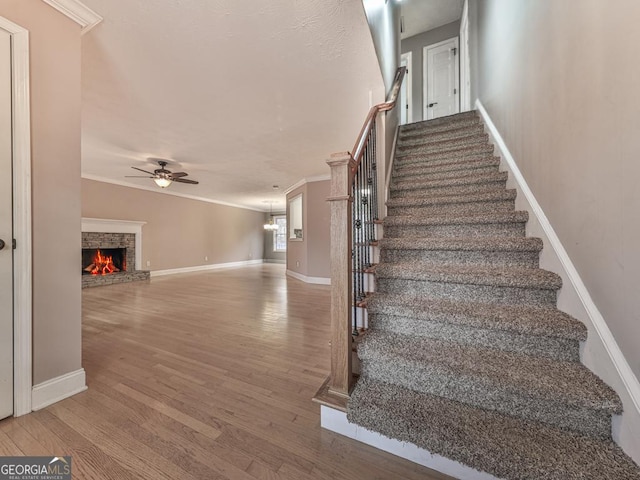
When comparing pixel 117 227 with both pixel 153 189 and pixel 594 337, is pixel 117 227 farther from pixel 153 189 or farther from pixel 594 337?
pixel 594 337

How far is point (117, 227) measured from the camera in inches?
229

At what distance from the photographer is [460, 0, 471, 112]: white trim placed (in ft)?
14.1

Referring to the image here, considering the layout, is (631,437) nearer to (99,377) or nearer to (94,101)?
(99,377)

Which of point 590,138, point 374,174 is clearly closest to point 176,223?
point 374,174

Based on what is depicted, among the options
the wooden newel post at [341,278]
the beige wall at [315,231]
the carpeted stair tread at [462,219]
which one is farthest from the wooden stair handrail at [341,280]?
the beige wall at [315,231]

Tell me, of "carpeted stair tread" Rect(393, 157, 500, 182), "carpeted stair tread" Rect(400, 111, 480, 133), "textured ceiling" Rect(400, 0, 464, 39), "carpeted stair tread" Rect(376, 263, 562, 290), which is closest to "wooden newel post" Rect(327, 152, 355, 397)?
"carpeted stair tread" Rect(376, 263, 562, 290)

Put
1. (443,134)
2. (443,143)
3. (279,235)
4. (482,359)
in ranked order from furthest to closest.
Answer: (279,235) → (443,134) → (443,143) → (482,359)

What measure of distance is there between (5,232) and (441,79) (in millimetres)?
6707

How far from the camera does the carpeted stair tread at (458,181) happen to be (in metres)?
2.25

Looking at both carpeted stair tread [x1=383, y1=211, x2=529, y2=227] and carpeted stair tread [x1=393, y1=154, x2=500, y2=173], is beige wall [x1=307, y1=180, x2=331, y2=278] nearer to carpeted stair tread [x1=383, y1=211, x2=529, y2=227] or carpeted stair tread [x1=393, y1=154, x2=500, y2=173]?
carpeted stair tread [x1=393, y1=154, x2=500, y2=173]

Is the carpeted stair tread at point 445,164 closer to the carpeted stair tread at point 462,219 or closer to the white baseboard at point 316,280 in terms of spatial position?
the carpeted stair tread at point 462,219

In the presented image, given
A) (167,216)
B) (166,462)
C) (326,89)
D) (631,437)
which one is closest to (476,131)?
(326,89)

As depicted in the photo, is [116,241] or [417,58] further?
[116,241]

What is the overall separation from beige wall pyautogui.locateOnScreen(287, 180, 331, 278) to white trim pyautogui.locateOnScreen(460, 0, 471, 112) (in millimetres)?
3021
